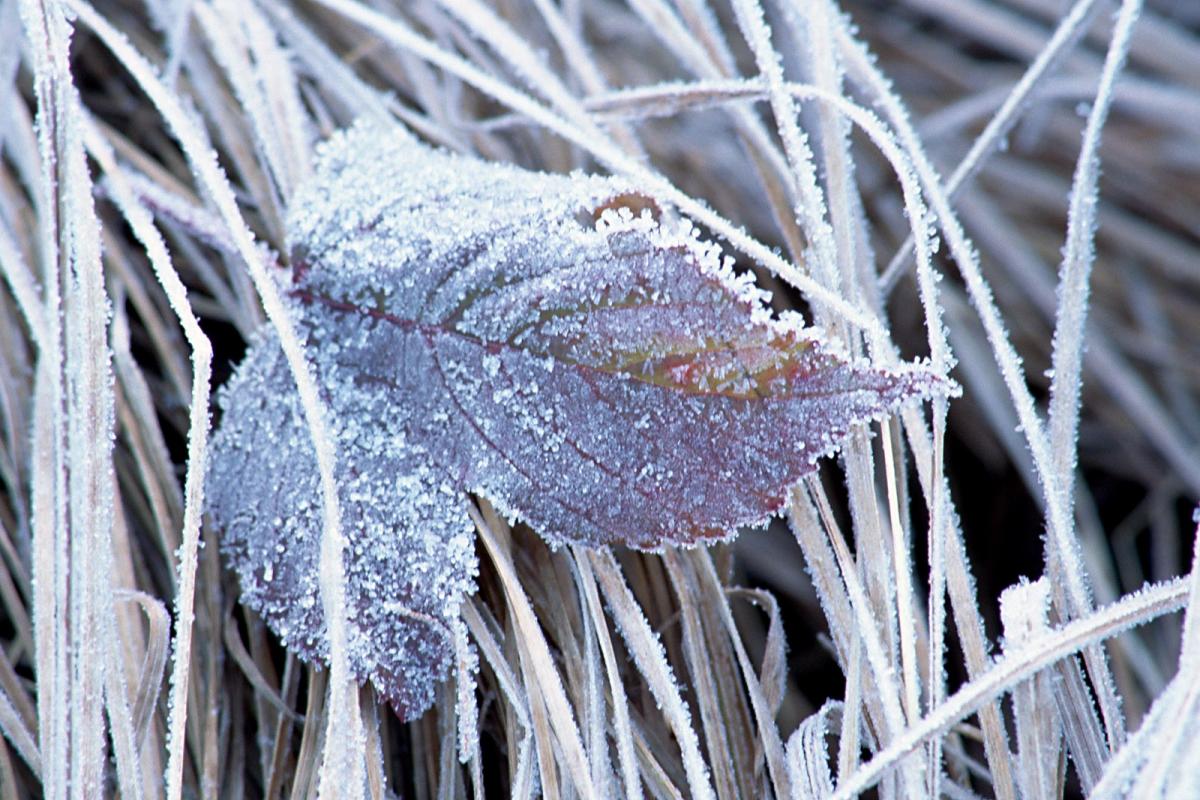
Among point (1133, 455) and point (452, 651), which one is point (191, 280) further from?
point (1133, 455)

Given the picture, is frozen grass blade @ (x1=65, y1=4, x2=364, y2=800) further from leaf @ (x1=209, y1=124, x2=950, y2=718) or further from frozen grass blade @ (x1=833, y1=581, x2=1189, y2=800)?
frozen grass blade @ (x1=833, y1=581, x2=1189, y2=800)

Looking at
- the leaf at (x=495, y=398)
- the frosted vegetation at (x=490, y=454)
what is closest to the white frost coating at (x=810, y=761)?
the frosted vegetation at (x=490, y=454)

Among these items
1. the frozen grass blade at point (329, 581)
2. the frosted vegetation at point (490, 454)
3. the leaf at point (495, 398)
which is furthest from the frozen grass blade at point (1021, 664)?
the frozen grass blade at point (329, 581)

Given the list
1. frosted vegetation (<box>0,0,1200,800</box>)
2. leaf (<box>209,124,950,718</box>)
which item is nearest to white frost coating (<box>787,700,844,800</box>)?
frosted vegetation (<box>0,0,1200,800</box>)

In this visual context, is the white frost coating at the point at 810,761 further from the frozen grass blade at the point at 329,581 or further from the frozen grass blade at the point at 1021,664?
the frozen grass blade at the point at 329,581

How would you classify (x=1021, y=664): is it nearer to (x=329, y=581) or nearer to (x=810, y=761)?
(x=810, y=761)

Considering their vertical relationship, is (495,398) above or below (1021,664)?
above

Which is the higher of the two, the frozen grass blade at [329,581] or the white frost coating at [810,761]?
Result: the frozen grass blade at [329,581]

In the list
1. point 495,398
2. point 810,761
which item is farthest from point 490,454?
point 810,761
